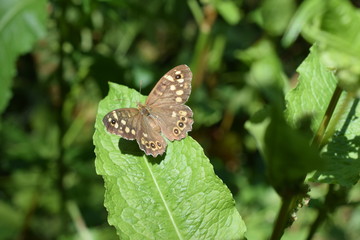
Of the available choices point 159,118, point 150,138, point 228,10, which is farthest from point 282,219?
point 228,10

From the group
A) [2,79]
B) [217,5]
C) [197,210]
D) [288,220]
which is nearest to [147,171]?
[197,210]

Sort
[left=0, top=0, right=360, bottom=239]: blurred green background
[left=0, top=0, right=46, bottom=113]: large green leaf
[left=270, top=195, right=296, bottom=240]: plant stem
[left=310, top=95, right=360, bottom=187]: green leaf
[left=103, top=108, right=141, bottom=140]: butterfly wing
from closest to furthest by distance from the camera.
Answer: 1. [left=270, top=195, right=296, bottom=240]: plant stem
2. [left=310, top=95, right=360, bottom=187]: green leaf
3. [left=103, top=108, right=141, bottom=140]: butterfly wing
4. [left=0, top=0, right=46, bottom=113]: large green leaf
5. [left=0, top=0, right=360, bottom=239]: blurred green background

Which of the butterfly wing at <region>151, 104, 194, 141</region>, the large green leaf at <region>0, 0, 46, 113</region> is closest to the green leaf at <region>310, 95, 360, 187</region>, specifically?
the butterfly wing at <region>151, 104, 194, 141</region>

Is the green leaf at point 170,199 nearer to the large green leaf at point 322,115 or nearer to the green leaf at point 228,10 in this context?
the large green leaf at point 322,115

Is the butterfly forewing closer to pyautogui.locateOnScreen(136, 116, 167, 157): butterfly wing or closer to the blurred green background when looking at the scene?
pyautogui.locateOnScreen(136, 116, 167, 157): butterfly wing

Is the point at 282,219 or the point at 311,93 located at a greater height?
the point at 311,93

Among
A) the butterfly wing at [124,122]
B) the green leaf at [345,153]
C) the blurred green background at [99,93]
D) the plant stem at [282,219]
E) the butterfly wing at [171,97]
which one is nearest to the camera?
the plant stem at [282,219]

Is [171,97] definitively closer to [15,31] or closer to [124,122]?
[124,122]

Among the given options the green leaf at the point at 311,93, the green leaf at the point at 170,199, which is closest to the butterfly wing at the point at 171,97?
the green leaf at the point at 170,199
